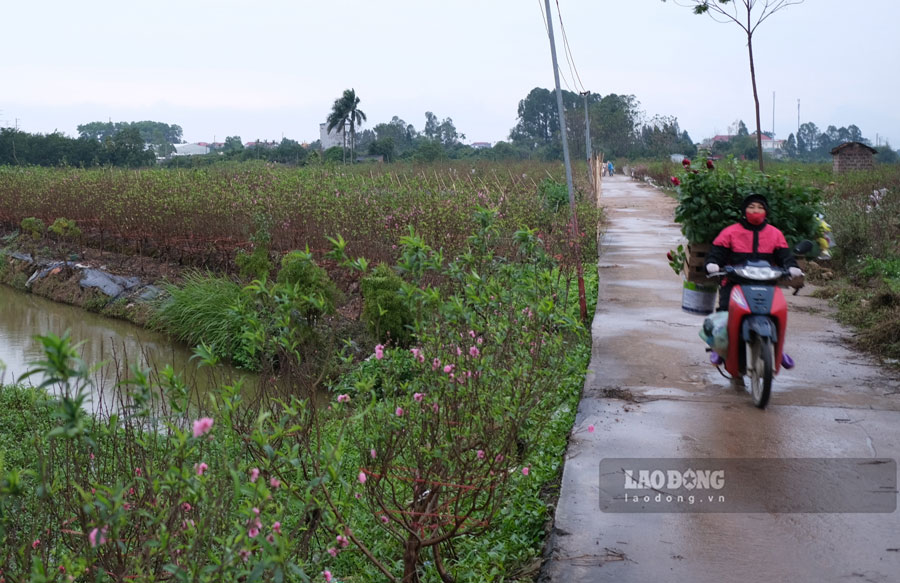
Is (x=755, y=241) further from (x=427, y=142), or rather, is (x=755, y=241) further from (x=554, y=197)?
(x=427, y=142)

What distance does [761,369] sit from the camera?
17.9 feet

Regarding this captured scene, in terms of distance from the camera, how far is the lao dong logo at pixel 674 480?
4.37 metres

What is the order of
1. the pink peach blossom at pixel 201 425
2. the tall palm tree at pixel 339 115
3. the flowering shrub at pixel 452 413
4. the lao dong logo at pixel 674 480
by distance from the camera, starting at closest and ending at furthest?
1. the pink peach blossom at pixel 201 425
2. the flowering shrub at pixel 452 413
3. the lao dong logo at pixel 674 480
4. the tall palm tree at pixel 339 115

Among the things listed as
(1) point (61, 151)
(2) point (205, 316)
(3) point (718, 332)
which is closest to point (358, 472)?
(3) point (718, 332)

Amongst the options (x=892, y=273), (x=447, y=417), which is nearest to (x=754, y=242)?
(x=447, y=417)

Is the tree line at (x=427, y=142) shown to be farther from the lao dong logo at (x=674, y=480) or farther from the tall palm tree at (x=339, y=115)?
the lao dong logo at (x=674, y=480)

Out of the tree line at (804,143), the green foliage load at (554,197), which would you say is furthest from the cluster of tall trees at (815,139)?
the green foliage load at (554,197)

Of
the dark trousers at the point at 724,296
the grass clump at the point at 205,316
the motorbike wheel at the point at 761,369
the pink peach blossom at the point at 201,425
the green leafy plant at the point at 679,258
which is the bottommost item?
the grass clump at the point at 205,316

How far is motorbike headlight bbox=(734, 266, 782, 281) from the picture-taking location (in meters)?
5.54

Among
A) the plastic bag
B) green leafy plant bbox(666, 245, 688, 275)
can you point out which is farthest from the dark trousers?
green leafy plant bbox(666, 245, 688, 275)

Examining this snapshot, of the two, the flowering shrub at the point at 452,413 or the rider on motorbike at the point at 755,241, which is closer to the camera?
the flowering shrub at the point at 452,413

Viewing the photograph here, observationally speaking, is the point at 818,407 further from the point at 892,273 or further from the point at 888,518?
the point at 892,273

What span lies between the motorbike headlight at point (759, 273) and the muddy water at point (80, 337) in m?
6.45

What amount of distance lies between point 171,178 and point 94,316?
7.66m
